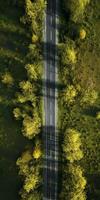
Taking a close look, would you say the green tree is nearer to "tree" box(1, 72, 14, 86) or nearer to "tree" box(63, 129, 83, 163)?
"tree" box(1, 72, 14, 86)

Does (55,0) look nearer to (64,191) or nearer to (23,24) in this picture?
(23,24)

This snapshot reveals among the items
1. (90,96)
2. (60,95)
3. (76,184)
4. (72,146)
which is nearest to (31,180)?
(76,184)

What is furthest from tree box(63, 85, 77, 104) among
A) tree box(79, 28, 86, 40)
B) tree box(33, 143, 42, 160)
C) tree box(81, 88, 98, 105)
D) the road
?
tree box(33, 143, 42, 160)

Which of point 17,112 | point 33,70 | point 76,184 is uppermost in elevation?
point 33,70

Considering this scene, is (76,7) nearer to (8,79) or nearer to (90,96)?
(90,96)

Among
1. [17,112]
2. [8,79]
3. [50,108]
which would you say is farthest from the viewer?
[8,79]

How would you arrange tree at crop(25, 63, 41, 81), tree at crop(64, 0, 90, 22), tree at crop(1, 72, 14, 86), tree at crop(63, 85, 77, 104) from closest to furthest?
tree at crop(64, 0, 90, 22), tree at crop(63, 85, 77, 104), tree at crop(25, 63, 41, 81), tree at crop(1, 72, 14, 86)
